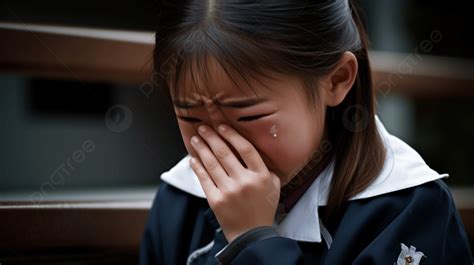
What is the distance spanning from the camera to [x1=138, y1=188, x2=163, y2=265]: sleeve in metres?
1.06

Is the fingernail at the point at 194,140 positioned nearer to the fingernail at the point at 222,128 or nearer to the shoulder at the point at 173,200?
the fingernail at the point at 222,128

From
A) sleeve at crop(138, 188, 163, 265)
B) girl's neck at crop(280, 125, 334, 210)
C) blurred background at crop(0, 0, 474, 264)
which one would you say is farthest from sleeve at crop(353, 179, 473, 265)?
blurred background at crop(0, 0, 474, 264)

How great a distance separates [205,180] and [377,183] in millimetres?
248

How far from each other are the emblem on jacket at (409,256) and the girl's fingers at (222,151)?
0.80 ft

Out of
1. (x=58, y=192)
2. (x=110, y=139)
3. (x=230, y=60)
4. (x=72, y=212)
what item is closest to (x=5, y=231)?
(x=72, y=212)

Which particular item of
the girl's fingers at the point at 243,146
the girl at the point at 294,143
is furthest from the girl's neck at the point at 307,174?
the girl's fingers at the point at 243,146

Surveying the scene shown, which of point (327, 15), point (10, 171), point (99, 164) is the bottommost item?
point (99, 164)

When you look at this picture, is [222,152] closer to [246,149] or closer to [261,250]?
[246,149]

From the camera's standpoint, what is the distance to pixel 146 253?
106 cm

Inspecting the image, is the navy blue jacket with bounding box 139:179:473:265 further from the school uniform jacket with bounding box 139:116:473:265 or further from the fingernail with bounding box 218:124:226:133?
the fingernail with bounding box 218:124:226:133

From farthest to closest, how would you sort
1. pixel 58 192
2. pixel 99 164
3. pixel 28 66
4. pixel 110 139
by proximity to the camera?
pixel 99 164, pixel 110 139, pixel 58 192, pixel 28 66

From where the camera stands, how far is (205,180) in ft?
2.90

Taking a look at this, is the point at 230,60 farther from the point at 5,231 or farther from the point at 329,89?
the point at 5,231

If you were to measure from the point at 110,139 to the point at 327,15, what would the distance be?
5.59 feet
